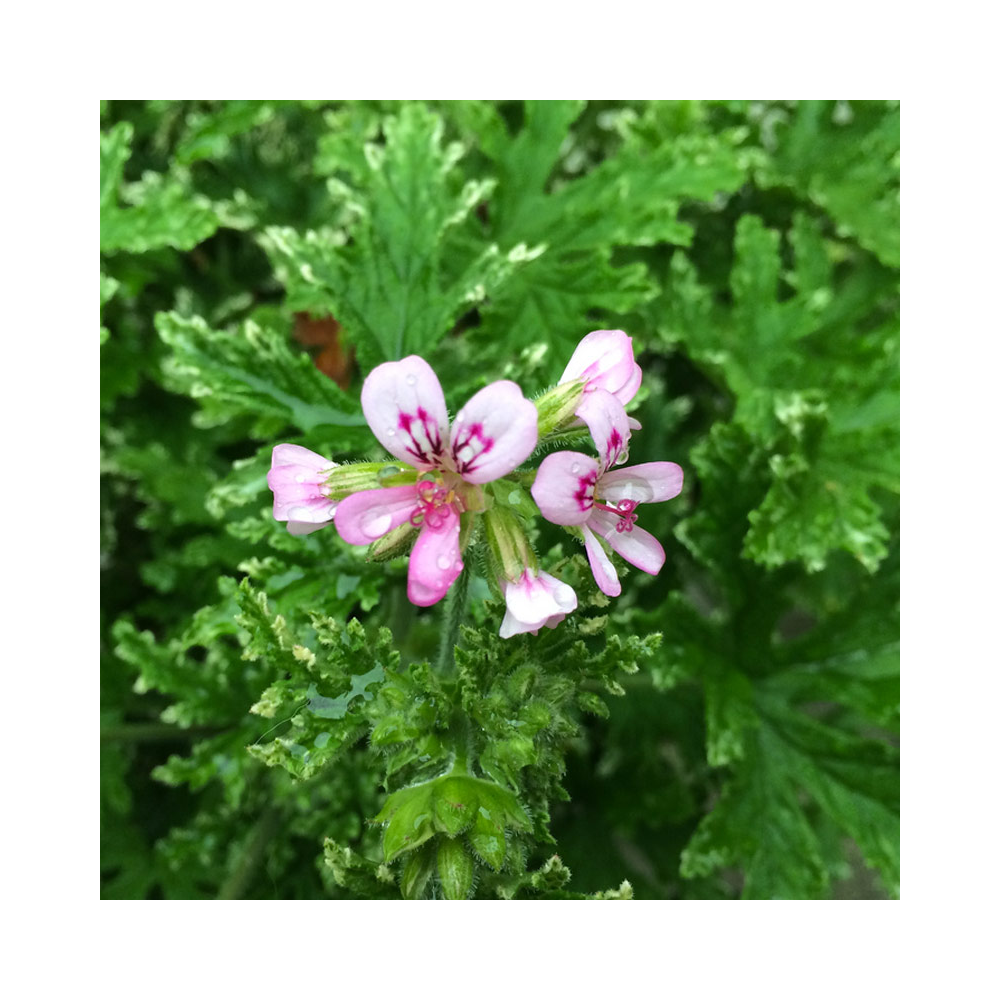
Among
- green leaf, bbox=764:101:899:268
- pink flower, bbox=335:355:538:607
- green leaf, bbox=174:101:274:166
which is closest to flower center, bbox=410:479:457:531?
pink flower, bbox=335:355:538:607

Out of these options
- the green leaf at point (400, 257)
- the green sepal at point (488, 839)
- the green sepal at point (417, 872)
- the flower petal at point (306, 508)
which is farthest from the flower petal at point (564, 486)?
the green leaf at point (400, 257)

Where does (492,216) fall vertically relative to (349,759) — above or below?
above

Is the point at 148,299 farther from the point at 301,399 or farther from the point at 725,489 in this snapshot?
the point at 725,489

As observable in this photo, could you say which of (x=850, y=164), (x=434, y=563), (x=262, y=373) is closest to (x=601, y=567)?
(x=434, y=563)

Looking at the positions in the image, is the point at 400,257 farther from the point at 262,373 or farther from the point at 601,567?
the point at 601,567

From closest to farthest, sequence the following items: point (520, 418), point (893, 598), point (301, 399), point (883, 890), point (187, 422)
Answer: point (520, 418)
point (301, 399)
point (893, 598)
point (883, 890)
point (187, 422)
